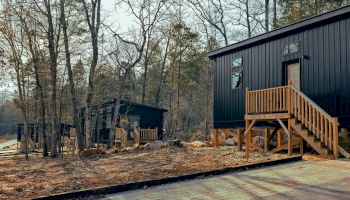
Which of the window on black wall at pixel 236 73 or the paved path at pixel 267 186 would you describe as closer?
the paved path at pixel 267 186

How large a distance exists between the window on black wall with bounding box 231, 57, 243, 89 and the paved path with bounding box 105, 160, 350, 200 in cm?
771

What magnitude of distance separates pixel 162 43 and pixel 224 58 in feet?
63.4

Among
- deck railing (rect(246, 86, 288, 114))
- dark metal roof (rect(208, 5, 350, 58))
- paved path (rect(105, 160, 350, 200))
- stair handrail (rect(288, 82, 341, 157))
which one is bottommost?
paved path (rect(105, 160, 350, 200))

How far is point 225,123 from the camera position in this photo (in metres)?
17.1

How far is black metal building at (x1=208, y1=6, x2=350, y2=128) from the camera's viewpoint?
1154 cm

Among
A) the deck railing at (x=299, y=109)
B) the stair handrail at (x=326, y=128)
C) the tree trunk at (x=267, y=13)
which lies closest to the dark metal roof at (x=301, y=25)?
the deck railing at (x=299, y=109)

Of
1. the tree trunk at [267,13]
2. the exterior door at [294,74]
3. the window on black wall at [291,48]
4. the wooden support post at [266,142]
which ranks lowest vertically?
the wooden support post at [266,142]

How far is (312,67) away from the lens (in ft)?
41.3

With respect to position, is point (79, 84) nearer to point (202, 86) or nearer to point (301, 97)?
point (202, 86)

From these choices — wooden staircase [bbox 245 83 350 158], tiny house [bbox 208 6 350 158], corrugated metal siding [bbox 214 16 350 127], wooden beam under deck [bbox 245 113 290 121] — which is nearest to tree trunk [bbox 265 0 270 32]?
corrugated metal siding [bbox 214 16 350 127]

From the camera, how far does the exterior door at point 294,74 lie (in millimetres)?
13281

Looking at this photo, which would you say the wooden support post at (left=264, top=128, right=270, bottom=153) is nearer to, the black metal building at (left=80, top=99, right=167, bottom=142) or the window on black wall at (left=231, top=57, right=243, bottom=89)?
the window on black wall at (left=231, top=57, right=243, bottom=89)

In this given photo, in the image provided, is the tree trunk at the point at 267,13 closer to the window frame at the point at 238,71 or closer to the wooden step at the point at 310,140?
the window frame at the point at 238,71

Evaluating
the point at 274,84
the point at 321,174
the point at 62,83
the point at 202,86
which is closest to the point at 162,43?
the point at 202,86
